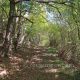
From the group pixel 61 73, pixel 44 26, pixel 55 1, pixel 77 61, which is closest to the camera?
pixel 61 73

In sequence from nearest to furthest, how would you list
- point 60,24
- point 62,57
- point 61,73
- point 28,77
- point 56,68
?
point 28,77
point 61,73
point 56,68
point 62,57
point 60,24

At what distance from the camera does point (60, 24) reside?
40.0 meters

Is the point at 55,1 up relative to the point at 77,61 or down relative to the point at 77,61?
up

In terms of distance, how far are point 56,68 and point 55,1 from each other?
524cm

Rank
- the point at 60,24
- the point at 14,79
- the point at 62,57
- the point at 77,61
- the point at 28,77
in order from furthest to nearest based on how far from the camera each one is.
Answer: the point at 60,24
the point at 62,57
the point at 77,61
the point at 28,77
the point at 14,79

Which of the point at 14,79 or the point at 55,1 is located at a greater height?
the point at 55,1

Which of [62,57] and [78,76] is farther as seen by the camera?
[62,57]

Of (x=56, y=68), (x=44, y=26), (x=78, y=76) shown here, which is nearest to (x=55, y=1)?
(x=56, y=68)

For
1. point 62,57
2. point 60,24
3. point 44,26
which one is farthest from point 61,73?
point 44,26

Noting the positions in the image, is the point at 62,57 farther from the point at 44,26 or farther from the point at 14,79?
the point at 44,26

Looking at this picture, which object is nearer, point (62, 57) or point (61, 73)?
point (61, 73)

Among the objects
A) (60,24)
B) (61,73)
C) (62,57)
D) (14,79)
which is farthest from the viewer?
(60,24)

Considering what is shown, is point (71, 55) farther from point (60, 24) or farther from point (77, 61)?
point (60, 24)

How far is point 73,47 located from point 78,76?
8.75m
